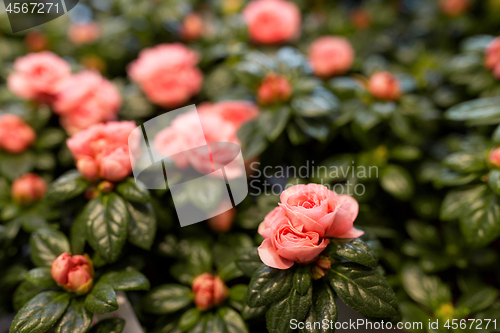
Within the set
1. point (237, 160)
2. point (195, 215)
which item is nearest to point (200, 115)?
point (237, 160)

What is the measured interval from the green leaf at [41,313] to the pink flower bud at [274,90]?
31.6 inches

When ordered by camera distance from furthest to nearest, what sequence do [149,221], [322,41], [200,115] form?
[322,41] < [200,115] < [149,221]

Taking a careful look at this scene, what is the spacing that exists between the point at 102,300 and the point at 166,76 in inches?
32.7

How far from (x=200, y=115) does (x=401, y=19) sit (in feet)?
5.11

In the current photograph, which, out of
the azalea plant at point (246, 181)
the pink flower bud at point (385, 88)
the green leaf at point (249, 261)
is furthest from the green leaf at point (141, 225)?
the pink flower bud at point (385, 88)

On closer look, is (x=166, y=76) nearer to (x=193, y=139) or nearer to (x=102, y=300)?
(x=193, y=139)

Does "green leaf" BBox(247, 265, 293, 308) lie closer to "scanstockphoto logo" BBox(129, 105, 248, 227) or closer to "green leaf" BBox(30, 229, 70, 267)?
"scanstockphoto logo" BBox(129, 105, 248, 227)

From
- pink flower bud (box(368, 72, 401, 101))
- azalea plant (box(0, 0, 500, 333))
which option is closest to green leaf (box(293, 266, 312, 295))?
azalea plant (box(0, 0, 500, 333))

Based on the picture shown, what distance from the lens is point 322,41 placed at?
55.8 inches

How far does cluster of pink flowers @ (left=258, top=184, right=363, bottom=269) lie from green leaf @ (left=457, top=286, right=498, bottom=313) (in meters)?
0.51

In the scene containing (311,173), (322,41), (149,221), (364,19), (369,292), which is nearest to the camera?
(369,292)

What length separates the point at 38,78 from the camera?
1.11 m

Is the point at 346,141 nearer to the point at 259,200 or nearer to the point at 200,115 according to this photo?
the point at 259,200

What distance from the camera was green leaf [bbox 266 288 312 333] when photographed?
61 cm
